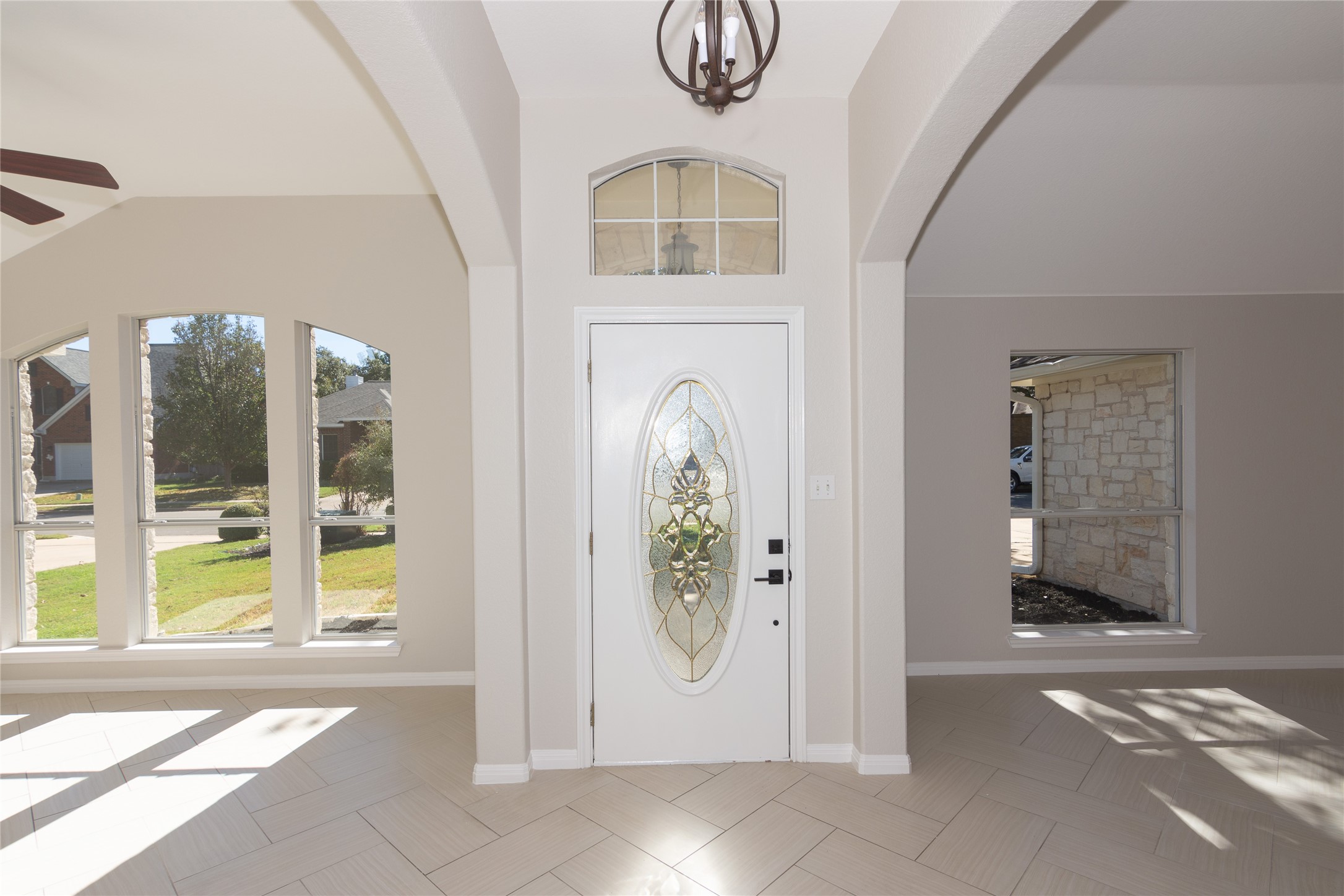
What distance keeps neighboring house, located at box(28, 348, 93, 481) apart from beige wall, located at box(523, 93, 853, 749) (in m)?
3.46

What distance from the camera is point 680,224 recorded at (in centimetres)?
312

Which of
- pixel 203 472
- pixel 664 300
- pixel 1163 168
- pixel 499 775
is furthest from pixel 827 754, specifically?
pixel 203 472

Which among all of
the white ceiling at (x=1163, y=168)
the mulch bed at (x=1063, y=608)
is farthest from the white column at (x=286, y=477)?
the mulch bed at (x=1063, y=608)

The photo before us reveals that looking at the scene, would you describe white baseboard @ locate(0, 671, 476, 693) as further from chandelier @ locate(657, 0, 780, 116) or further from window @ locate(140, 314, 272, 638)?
chandelier @ locate(657, 0, 780, 116)

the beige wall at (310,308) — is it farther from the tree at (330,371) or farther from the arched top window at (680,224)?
the arched top window at (680,224)

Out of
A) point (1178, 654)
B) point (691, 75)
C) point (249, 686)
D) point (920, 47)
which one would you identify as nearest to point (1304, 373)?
point (1178, 654)

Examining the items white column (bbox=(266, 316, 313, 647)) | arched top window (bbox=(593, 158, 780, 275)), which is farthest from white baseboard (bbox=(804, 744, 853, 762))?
white column (bbox=(266, 316, 313, 647))

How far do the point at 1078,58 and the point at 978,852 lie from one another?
3.30 meters

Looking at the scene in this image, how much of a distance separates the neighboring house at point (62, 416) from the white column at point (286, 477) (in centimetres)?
136

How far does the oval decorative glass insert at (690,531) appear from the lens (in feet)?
9.98

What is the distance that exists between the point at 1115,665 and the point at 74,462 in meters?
7.15

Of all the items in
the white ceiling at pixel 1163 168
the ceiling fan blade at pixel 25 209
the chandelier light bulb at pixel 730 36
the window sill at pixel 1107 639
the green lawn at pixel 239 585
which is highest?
the white ceiling at pixel 1163 168

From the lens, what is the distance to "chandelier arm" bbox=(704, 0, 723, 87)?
5.77 feet

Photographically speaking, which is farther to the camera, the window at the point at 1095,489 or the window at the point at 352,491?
the window at the point at 1095,489
